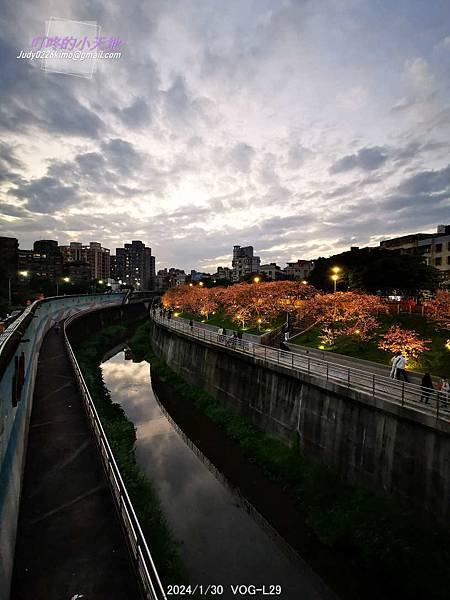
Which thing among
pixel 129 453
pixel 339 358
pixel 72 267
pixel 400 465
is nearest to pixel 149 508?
pixel 129 453

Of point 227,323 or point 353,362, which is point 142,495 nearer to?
point 353,362

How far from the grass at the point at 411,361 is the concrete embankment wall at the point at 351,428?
8799 millimetres

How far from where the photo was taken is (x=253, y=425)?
22109 mm

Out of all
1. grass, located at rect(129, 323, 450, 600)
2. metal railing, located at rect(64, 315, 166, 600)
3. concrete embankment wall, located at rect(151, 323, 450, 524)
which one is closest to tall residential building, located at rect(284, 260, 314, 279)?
concrete embankment wall, located at rect(151, 323, 450, 524)

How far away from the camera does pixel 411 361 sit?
73.1 ft

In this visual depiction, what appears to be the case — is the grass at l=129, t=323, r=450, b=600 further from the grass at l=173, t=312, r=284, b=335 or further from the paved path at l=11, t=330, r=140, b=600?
the grass at l=173, t=312, r=284, b=335

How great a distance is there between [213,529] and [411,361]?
16.6m

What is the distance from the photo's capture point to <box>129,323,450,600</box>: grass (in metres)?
10.5

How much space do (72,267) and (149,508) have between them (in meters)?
198

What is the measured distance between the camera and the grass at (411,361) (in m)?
21.6

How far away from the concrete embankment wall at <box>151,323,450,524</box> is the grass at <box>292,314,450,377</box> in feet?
28.9

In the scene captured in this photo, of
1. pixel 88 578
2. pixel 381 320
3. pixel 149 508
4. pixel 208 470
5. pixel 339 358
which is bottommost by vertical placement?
pixel 208 470

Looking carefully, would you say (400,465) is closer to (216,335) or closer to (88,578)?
(88,578)

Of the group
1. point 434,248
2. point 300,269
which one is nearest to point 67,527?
point 434,248
